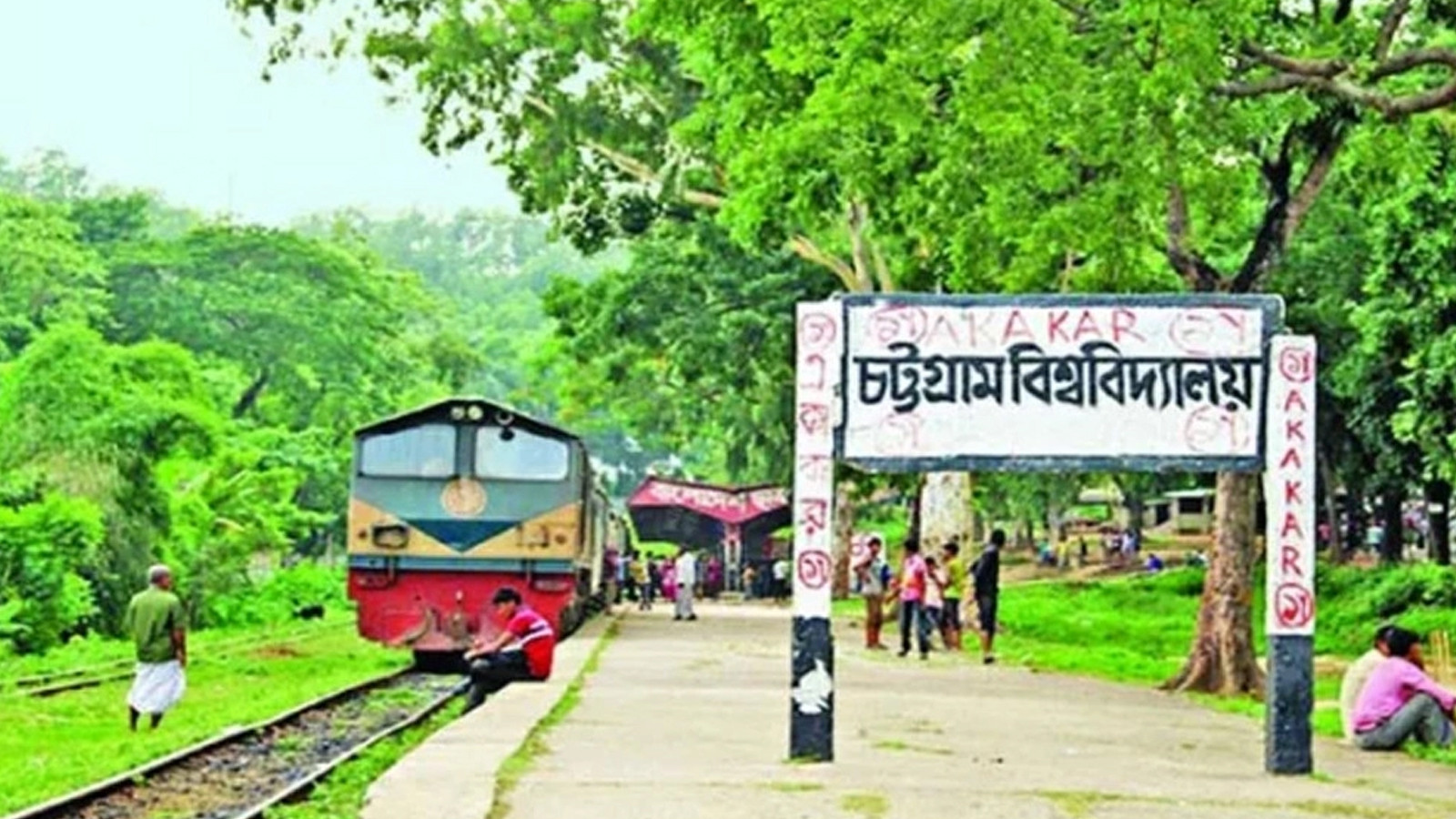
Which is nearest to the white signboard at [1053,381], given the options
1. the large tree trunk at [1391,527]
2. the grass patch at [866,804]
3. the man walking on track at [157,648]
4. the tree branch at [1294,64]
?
the grass patch at [866,804]

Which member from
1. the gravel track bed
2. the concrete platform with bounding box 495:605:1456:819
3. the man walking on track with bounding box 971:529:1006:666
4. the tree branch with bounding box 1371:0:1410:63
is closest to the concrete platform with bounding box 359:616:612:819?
the concrete platform with bounding box 495:605:1456:819

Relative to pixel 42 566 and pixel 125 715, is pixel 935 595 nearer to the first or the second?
pixel 125 715

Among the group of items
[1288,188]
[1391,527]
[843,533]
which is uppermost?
[1288,188]

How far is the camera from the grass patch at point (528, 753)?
34.2ft

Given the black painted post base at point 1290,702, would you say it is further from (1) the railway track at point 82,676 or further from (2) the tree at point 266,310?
(2) the tree at point 266,310

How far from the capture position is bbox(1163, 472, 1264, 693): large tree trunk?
20703 mm

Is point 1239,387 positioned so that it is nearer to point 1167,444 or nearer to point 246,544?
point 1167,444

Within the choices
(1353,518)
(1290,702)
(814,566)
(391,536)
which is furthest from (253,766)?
(1353,518)

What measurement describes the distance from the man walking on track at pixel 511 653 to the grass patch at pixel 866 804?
5986 mm

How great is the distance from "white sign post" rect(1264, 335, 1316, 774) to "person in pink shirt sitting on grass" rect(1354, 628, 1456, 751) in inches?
111

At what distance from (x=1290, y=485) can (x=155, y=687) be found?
9797 mm

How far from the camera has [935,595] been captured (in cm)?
2736

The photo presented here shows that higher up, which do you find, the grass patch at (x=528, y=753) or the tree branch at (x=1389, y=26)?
the tree branch at (x=1389, y=26)

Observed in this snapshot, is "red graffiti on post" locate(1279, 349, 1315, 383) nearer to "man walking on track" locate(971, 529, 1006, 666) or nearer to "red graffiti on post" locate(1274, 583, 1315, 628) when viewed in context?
"red graffiti on post" locate(1274, 583, 1315, 628)
